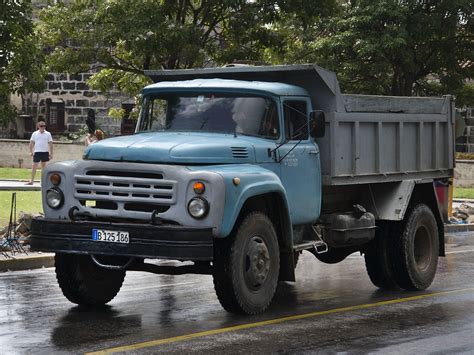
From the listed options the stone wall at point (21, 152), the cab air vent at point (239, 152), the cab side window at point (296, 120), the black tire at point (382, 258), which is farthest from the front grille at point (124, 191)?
the stone wall at point (21, 152)

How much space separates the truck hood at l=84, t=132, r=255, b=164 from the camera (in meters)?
11.5

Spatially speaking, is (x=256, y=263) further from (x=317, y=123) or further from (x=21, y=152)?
(x=21, y=152)

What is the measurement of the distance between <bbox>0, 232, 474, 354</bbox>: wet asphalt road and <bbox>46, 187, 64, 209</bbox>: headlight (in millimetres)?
1105

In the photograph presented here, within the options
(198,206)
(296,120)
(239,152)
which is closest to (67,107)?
(296,120)

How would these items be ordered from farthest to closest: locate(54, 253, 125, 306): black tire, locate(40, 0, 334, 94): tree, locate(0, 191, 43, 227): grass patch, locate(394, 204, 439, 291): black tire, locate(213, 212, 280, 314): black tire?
1. locate(40, 0, 334, 94): tree
2. locate(0, 191, 43, 227): grass patch
3. locate(394, 204, 439, 291): black tire
4. locate(54, 253, 125, 306): black tire
5. locate(213, 212, 280, 314): black tire

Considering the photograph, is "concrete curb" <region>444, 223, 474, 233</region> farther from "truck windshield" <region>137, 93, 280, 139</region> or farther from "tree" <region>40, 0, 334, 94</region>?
"truck windshield" <region>137, 93, 280, 139</region>

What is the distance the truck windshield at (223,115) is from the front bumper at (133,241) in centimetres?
179

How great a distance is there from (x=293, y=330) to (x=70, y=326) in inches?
82.3

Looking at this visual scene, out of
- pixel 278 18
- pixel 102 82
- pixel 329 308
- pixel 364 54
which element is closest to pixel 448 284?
pixel 329 308

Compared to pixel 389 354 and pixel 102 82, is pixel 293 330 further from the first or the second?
pixel 102 82

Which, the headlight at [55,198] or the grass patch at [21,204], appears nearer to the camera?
the headlight at [55,198]

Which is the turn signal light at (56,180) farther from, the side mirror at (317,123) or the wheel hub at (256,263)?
the side mirror at (317,123)

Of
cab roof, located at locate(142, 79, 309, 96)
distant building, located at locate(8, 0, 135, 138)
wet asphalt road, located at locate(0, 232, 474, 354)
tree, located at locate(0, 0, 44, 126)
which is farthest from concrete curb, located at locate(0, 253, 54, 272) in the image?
distant building, located at locate(8, 0, 135, 138)

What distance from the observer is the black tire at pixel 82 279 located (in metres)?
12.3
